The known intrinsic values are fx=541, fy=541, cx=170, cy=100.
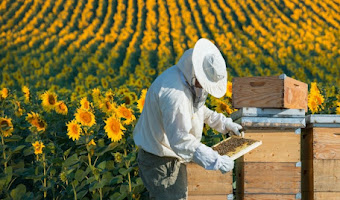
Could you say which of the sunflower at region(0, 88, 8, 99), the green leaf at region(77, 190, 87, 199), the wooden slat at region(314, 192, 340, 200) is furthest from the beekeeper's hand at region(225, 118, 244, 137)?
the sunflower at region(0, 88, 8, 99)

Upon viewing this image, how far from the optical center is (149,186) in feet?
11.0

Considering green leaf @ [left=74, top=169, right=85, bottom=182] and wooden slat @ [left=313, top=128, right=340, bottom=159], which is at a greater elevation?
wooden slat @ [left=313, top=128, right=340, bottom=159]

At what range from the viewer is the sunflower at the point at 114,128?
414 cm

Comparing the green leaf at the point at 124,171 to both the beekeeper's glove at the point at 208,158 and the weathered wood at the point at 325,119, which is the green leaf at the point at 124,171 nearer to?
the beekeeper's glove at the point at 208,158

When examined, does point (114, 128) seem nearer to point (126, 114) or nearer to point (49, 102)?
point (126, 114)

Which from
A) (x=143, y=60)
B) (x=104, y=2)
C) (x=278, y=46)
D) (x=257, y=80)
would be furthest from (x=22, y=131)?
(x=104, y=2)

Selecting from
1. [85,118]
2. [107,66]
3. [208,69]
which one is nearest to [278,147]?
[208,69]

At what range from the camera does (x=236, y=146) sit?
3316mm

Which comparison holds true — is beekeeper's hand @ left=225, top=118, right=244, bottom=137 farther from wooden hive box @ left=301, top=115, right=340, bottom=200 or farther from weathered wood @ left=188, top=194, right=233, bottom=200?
wooden hive box @ left=301, top=115, right=340, bottom=200

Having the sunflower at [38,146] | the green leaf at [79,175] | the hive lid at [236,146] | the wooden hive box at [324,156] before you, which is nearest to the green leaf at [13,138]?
the sunflower at [38,146]

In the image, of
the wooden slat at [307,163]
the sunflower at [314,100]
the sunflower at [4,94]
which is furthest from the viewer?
the sunflower at [4,94]

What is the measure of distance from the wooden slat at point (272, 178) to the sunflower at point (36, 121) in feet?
5.73

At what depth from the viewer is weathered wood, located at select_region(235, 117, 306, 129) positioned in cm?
369

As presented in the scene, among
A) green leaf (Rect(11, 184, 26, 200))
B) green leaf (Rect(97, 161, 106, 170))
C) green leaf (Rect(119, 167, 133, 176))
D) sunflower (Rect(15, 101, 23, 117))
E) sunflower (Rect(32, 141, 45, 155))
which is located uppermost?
sunflower (Rect(15, 101, 23, 117))
